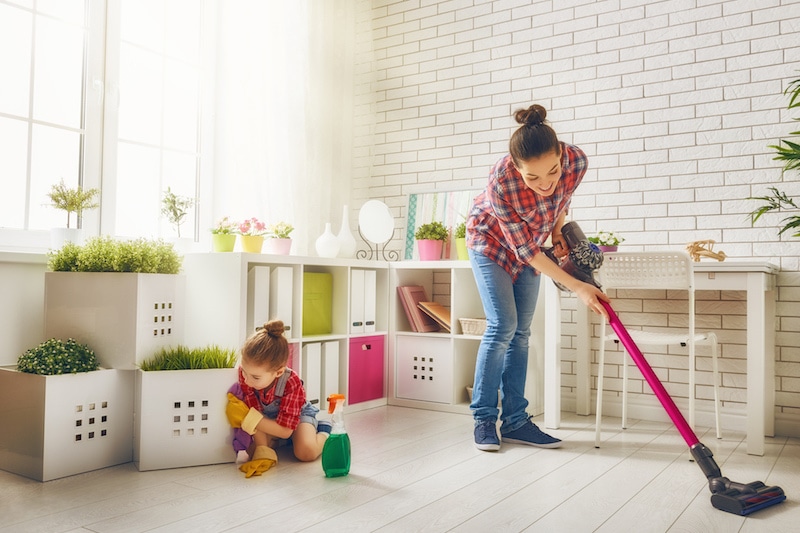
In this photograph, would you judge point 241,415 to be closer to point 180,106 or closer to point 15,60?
point 15,60

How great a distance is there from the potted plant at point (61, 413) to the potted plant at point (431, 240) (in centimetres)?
167

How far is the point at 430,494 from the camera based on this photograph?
1.94m

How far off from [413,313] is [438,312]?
0.13m

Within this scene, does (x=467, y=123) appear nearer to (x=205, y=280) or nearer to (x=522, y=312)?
(x=522, y=312)

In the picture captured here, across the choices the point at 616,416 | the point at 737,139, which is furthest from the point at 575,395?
the point at 737,139

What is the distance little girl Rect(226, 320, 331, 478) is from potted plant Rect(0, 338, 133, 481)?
1.27 feet

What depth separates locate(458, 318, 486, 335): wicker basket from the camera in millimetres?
3176

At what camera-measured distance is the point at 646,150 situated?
3.17 metres

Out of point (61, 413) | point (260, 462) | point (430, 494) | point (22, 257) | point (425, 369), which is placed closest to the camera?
point (430, 494)

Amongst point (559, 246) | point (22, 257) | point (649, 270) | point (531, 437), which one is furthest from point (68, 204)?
point (649, 270)

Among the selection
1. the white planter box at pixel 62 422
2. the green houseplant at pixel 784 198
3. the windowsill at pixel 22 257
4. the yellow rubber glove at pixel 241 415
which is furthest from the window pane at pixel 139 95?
the green houseplant at pixel 784 198

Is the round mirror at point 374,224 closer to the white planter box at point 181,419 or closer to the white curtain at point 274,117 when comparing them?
the white curtain at point 274,117

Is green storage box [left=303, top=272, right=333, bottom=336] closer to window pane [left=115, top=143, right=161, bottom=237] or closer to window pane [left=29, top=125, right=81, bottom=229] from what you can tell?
window pane [left=115, top=143, right=161, bottom=237]

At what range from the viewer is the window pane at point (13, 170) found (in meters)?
2.61
